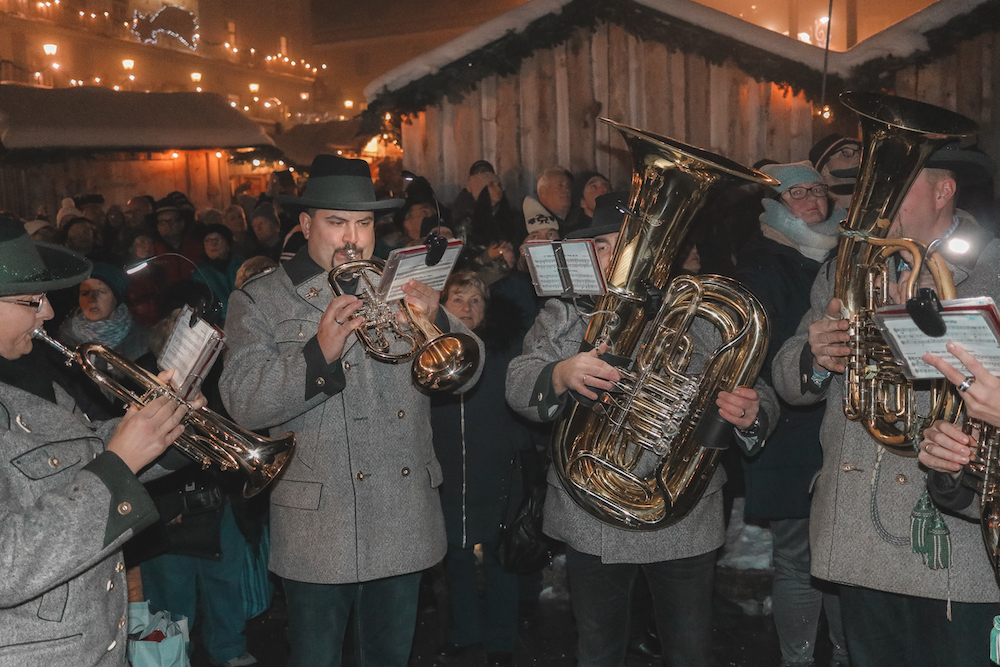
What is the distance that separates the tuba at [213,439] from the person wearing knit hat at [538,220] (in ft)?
12.7

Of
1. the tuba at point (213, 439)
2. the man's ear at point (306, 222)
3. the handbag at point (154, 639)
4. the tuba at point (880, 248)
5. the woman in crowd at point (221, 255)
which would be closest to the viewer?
the tuba at point (213, 439)

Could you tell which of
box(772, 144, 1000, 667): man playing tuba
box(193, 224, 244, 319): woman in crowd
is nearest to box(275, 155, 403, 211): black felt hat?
box(772, 144, 1000, 667): man playing tuba

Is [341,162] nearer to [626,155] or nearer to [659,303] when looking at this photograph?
[659,303]

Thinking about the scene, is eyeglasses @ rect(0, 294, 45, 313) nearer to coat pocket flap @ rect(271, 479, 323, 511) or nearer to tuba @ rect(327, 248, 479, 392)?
tuba @ rect(327, 248, 479, 392)

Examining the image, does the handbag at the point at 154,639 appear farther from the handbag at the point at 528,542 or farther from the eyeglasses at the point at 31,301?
the eyeglasses at the point at 31,301

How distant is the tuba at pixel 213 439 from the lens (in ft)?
8.91

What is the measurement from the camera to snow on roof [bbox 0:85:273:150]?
1323 centimetres

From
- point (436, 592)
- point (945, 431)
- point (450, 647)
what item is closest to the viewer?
point (945, 431)

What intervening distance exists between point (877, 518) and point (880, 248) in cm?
93

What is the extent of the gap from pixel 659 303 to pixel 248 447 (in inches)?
60.1

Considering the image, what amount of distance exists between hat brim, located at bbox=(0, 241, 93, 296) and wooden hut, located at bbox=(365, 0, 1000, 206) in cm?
611

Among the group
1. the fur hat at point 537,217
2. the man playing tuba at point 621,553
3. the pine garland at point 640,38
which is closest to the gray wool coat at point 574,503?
the man playing tuba at point 621,553

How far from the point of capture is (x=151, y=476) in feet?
9.93

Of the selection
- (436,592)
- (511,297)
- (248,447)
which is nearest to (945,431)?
(248,447)
